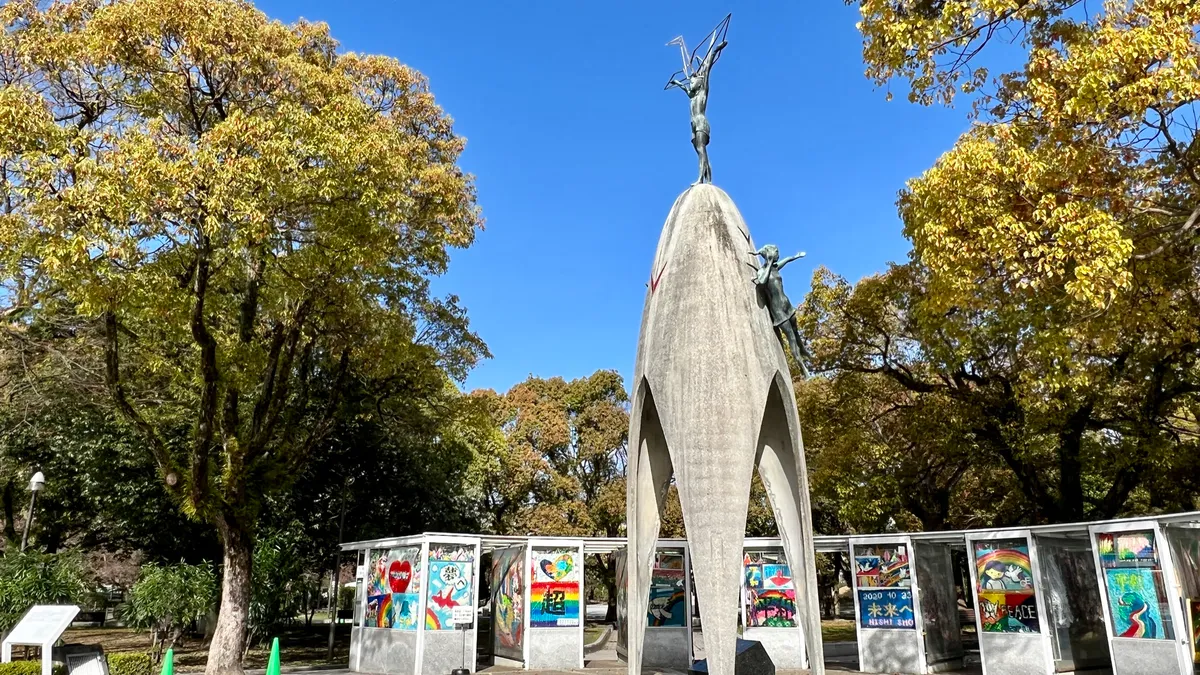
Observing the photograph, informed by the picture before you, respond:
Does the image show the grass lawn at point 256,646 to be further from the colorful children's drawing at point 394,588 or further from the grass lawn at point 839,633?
the grass lawn at point 839,633

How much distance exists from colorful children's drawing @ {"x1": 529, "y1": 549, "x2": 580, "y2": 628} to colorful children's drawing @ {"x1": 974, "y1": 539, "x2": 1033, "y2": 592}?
775 cm

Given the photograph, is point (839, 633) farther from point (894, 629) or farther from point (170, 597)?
point (170, 597)

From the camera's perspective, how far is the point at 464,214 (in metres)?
17.2

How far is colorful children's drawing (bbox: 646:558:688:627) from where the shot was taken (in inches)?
643

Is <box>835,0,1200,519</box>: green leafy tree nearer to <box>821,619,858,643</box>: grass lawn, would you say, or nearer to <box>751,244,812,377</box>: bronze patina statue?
<box>751,244,812,377</box>: bronze patina statue

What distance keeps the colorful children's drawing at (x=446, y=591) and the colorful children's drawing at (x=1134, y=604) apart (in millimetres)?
10921

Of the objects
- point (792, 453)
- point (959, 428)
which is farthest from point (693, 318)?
point (959, 428)

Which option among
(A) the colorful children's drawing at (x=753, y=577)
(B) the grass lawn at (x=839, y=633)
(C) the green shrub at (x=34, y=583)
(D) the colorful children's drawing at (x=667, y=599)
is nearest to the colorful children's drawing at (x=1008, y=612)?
(A) the colorful children's drawing at (x=753, y=577)

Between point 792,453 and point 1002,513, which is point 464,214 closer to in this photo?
point 792,453

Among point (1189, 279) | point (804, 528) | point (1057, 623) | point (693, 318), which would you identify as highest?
point (1189, 279)

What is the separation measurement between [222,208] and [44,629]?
5911 mm

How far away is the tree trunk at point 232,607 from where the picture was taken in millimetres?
13836

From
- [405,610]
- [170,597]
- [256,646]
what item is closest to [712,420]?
[405,610]

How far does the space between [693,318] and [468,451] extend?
18.6m
